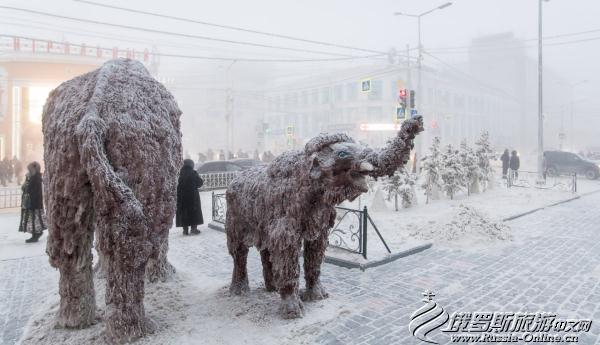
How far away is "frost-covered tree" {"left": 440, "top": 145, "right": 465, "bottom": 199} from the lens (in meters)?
14.0

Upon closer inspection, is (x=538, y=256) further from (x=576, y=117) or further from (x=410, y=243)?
(x=576, y=117)

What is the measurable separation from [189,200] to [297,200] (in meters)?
5.32

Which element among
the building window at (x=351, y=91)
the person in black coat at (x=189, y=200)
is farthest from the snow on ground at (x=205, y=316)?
the building window at (x=351, y=91)

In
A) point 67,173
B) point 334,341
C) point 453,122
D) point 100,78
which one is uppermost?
point 453,122

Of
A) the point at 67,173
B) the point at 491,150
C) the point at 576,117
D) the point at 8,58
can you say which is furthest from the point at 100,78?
the point at 576,117

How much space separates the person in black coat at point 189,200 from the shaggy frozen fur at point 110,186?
485 centimetres

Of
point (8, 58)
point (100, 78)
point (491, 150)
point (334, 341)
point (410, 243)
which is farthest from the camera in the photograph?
point (8, 58)

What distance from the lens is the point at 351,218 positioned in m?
10.9

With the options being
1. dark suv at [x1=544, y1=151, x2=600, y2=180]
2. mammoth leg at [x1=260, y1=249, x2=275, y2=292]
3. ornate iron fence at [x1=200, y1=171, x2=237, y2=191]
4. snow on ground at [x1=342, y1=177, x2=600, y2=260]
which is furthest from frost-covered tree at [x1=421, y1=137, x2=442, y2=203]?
dark suv at [x1=544, y1=151, x2=600, y2=180]

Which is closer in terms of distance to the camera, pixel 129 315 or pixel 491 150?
pixel 129 315

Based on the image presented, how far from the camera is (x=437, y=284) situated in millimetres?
6004

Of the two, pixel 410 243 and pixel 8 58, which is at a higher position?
pixel 8 58

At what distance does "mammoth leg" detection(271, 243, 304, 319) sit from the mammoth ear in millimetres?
818

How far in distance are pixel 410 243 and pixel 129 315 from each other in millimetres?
5915
